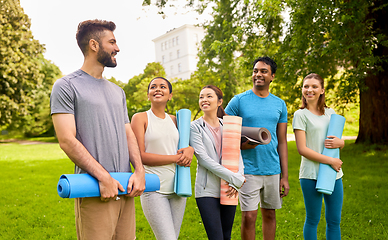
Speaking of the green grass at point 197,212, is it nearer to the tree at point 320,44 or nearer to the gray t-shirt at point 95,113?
the tree at point 320,44

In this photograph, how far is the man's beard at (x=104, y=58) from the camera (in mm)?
2443

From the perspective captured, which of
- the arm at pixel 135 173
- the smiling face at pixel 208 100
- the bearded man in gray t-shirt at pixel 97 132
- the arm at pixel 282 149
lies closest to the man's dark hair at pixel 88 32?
the bearded man in gray t-shirt at pixel 97 132

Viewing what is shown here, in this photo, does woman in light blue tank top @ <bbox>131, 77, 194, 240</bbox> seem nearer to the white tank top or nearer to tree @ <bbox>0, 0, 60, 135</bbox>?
the white tank top

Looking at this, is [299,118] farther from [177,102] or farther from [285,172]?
[177,102]

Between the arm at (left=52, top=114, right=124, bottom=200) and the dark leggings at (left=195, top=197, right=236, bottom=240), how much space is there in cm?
113

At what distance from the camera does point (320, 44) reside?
1065 cm

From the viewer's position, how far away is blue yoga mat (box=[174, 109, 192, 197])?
2.97 m

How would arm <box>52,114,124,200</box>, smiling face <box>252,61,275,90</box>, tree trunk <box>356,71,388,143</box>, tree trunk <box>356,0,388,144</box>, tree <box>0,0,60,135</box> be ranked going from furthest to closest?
tree <box>0,0,60,135</box> → tree trunk <box>356,71,388,143</box> → tree trunk <box>356,0,388,144</box> → smiling face <box>252,61,275,90</box> → arm <box>52,114,124,200</box>

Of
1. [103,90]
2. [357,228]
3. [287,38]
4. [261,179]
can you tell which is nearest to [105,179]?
[103,90]

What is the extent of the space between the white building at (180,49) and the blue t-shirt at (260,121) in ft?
212

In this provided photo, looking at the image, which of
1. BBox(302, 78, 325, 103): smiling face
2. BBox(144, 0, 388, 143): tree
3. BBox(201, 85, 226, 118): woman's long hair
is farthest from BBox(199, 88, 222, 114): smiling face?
BBox(144, 0, 388, 143): tree

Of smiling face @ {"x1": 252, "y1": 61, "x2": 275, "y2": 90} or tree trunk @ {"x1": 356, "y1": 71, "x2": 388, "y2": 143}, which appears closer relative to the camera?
smiling face @ {"x1": 252, "y1": 61, "x2": 275, "y2": 90}

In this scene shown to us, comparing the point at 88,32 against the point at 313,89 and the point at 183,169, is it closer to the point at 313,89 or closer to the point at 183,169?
the point at 183,169

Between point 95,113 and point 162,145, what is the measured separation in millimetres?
927
